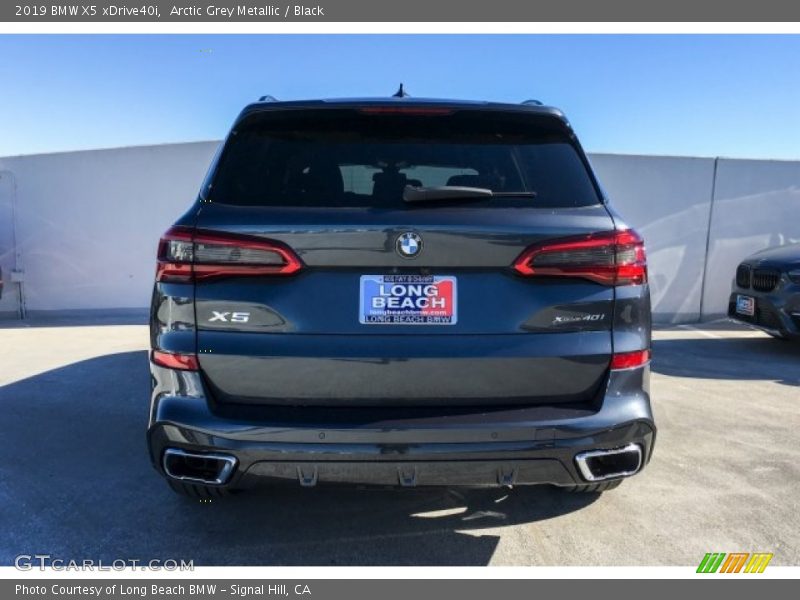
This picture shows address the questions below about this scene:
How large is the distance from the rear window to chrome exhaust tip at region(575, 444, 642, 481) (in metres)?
0.94


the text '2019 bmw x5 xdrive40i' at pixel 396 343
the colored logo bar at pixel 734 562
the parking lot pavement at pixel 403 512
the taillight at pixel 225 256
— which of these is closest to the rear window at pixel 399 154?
the text '2019 bmw x5 xdrive40i' at pixel 396 343

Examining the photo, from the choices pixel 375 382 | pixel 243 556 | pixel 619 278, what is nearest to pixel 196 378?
pixel 375 382

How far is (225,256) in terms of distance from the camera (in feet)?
6.93

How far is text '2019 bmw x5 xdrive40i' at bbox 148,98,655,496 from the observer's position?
81.7 inches

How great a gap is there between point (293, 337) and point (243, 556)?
114 centimetres

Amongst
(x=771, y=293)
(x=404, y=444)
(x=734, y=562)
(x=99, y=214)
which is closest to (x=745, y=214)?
(x=771, y=293)

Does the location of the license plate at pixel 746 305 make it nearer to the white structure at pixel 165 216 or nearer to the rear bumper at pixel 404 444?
the white structure at pixel 165 216

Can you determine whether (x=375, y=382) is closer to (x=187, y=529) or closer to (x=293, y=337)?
(x=293, y=337)

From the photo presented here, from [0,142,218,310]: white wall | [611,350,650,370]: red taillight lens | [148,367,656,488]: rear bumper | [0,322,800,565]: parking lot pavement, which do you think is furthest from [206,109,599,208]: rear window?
[0,142,218,310]: white wall

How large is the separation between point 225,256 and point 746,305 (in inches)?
274

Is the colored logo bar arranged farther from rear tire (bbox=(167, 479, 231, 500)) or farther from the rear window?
rear tire (bbox=(167, 479, 231, 500))

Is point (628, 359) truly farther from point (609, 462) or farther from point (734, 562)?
point (734, 562)

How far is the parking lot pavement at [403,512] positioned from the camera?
2621 mm

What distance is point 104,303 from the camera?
9898 millimetres
